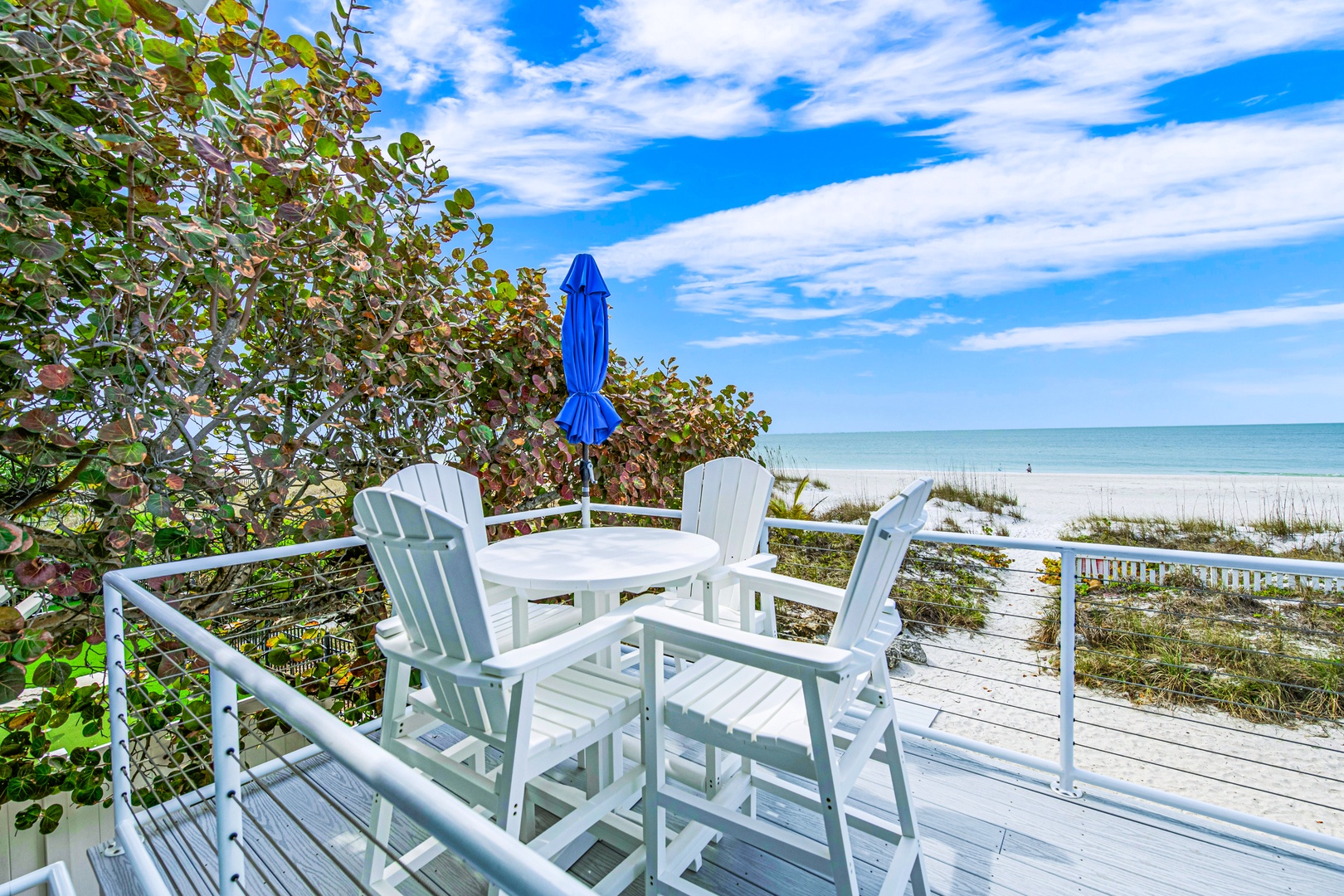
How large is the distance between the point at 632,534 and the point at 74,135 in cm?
228

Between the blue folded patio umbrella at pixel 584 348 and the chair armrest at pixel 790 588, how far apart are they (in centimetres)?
145

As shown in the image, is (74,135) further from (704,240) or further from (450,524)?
(704,240)

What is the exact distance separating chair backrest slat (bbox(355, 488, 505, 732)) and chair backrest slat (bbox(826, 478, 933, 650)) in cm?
84

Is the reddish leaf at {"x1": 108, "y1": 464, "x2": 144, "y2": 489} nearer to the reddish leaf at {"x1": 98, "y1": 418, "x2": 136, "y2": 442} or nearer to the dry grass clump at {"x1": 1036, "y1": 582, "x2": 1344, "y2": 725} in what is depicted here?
the reddish leaf at {"x1": 98, "y1": 418, "x2": 136, "y2": 442}

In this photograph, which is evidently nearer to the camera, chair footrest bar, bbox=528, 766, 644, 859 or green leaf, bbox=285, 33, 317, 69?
chair footrest bar, bbox=528, 766, 644, 859

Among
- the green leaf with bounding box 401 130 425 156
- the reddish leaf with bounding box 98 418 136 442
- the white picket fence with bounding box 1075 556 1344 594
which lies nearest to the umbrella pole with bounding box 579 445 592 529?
the green leaf with bounding box 401 130 425 156

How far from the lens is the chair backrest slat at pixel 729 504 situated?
2748 mm

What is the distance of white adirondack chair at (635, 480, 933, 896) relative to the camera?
1.34 m

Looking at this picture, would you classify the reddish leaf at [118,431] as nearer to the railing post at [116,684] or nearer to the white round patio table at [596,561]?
the railing post at [116,684]

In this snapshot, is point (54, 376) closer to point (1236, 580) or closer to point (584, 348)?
point (584, 348)

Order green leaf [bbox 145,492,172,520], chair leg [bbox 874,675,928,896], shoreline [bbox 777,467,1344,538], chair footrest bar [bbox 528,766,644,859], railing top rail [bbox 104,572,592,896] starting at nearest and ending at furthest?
railing top rail [bbox 104,572,592,896]
chair footrest bar [bbox 528,766,644,859]
chair leg [bbox 874,675,928,896]
green leaf [bbox 145,492,172,520]
shoreline [bbox 777,467,1344,538]

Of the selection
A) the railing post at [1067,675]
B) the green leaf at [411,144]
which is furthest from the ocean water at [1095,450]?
the railing post at [1067,675]

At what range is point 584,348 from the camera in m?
3.15

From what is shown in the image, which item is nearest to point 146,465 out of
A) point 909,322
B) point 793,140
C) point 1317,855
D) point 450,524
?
point 450,524
